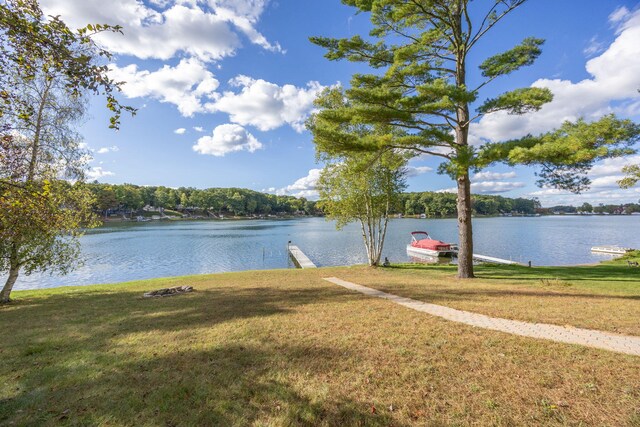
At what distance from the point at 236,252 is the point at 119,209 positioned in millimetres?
105018

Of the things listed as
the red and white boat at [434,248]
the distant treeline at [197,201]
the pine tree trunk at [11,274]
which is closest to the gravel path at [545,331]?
the pine tree trunk at [11,274]

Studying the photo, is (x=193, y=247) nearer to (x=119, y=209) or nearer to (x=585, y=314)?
(x=585, y=314)

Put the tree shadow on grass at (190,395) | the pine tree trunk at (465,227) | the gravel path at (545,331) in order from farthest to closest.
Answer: the pine tree trunk at (465,227) → the gravel path at (545,331) → the tree shadow on grass at (190,395)

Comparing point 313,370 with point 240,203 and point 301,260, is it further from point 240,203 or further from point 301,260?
point 240,203

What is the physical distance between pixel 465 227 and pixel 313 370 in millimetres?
11497

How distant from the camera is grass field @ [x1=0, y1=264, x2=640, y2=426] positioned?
11.0ft

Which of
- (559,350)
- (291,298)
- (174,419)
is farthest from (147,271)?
(559,350)

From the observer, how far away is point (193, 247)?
128ft

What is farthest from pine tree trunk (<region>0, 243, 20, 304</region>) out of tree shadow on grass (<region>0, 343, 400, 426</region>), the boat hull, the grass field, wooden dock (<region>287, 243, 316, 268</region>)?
the boat hull

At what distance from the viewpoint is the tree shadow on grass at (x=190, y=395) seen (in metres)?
3.32

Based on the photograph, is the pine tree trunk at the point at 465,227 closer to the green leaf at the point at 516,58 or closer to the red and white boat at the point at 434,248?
the green leaf at the point at 516,58

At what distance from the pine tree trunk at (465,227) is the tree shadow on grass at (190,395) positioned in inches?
430

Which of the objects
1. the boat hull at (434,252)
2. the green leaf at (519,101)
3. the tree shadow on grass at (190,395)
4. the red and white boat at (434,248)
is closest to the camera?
the tree shadow on grass at (190,395)

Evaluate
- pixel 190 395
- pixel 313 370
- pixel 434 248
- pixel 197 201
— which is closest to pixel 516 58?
pixel 313 370
